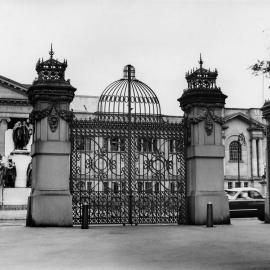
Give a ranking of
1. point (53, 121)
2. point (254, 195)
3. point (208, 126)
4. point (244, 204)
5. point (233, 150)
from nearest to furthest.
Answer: point (53, 121)
point (208, 126)
point (244, 204)
point (254, 195)
point (233, 150)

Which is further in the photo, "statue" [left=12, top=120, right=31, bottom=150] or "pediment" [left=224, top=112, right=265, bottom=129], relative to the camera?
"pediment" [left=224, top=112, right=265, bottom=129]

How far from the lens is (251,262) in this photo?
10.2 m

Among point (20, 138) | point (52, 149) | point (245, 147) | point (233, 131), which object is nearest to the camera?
point (52, 149)

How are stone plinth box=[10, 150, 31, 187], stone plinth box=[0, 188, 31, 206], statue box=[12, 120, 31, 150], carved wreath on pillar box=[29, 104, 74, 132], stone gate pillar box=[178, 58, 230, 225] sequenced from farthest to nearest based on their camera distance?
statue box=[12, 120, 31, 150] < stone plinth box=[10, 150, 31, 187] < stone plinth box=[0, 188, 31, 206] < stone gate pillar box=[178, 58, 230, 225] < carved wreath on pillar box=[29, 104, 74, 132]

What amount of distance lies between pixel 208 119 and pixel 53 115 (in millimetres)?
5232

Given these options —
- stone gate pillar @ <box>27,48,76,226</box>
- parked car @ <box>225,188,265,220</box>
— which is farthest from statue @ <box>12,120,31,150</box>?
stone gate pillar @ <box>27,48,76,226</box>

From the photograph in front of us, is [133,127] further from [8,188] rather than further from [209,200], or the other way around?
[8,188]

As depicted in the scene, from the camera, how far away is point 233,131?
65000mm

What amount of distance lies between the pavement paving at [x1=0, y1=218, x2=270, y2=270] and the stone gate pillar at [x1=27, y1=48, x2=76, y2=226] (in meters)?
1.25

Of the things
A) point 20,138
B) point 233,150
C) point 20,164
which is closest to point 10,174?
point 20,164

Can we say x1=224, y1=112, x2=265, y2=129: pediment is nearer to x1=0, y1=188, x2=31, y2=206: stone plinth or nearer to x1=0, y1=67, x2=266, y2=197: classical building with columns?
x1=0, y1=67, x2=266, y2=197: classical building with columns

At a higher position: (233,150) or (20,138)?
(233,150)

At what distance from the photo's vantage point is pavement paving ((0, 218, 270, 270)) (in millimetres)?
9992

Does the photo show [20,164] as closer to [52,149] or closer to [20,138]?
[20,138]
